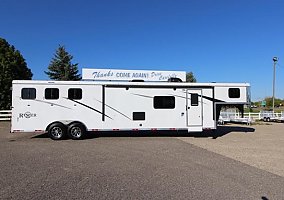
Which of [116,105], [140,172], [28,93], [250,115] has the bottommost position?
[140,172]

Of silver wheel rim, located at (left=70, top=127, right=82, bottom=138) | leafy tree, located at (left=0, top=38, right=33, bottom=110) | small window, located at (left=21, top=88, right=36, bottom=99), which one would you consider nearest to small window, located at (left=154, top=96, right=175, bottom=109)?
silver wheel rim, located at (left=70, top=127, right=82, bottom=138)

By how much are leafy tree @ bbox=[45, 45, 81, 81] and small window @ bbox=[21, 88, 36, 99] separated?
32504mm

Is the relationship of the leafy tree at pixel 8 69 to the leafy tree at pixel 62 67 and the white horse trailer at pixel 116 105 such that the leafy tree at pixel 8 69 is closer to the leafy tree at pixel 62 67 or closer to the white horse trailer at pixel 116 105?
the leafy tree at pixel 62 67

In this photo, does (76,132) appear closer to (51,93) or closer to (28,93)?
(51,93)

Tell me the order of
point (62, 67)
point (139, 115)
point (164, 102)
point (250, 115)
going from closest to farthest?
point (139, 115) → point (164, 102) → point (250, 115) → point (62, 67)

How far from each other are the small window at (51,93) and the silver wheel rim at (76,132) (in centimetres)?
171

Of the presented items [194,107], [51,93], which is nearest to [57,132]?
[51,93]

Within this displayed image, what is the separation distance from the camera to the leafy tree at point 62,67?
152 ft

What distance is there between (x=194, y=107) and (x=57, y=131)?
6.72 meters

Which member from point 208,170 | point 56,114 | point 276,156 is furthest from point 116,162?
point 56,114

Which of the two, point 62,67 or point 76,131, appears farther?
point 62,67

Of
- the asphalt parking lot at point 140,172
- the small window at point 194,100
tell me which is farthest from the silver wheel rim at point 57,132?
the small window at point 194,100

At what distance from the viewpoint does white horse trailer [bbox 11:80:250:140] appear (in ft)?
45.9

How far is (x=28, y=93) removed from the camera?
46.0ft
